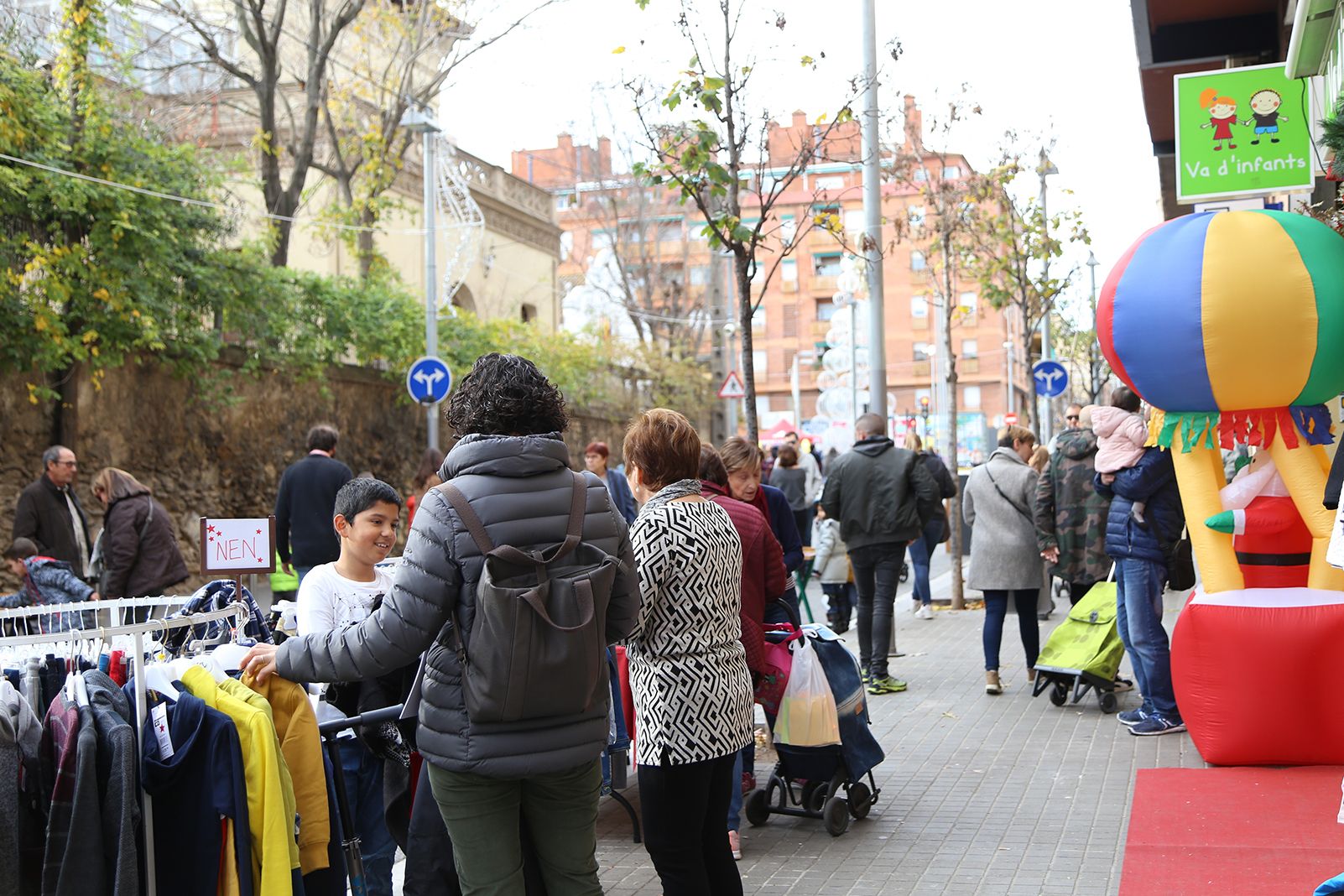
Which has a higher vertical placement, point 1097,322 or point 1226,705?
point 1097,322

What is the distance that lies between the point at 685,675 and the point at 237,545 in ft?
9.50

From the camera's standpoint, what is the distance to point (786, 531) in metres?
8.25

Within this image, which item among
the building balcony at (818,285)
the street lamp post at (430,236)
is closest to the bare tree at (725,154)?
the street lamp post at (430,236)

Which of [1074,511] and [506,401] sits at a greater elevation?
[506,401]

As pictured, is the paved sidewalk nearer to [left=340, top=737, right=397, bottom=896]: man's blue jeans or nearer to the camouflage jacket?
the camouflage jacket

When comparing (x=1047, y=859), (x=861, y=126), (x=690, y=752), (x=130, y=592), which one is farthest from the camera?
(x=861, y=126)

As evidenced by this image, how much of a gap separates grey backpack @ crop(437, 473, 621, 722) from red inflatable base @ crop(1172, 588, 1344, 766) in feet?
15.6

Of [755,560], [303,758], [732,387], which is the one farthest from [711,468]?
[732,387]

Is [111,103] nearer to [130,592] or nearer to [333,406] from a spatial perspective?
[333,406]

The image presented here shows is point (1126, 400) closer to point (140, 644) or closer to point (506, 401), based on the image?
point (506, 401)

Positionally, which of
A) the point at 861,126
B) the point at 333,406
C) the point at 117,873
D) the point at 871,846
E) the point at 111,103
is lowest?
the point at 871,846

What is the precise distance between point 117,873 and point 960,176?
18859 mm

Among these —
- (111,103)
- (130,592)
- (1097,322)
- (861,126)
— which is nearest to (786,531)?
(1097,322)

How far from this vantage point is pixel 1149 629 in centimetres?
827
